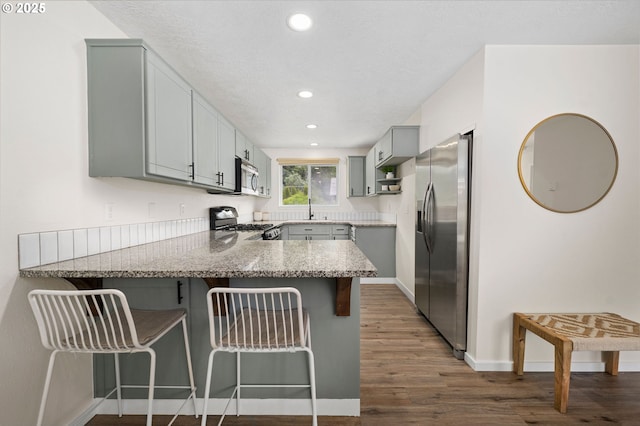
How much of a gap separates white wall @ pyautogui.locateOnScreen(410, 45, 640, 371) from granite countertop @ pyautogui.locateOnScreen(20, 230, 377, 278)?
129cm

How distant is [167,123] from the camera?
6.19 feet

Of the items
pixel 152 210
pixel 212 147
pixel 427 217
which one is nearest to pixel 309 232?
pixel 427 217

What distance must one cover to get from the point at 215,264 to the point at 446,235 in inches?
77.8

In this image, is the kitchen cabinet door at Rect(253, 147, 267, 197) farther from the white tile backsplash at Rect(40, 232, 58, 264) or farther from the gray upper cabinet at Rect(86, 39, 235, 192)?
the white tile backsplash at Rect(40, 232, 58, 264)

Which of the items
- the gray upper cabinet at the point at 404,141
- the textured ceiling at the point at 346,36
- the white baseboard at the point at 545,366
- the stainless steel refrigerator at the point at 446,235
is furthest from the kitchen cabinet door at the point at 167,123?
the white baseboard at the point at 545,366

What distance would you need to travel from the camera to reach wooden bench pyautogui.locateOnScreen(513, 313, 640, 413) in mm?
1750

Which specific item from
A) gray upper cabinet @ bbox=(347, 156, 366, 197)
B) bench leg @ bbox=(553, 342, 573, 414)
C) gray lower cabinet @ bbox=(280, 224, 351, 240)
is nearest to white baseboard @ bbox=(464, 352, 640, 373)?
bench leg @ bbox=(553, 342, 573, 414)

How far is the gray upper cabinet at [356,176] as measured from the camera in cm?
540

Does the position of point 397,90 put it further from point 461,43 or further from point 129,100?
point 129,100

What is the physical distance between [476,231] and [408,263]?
1.77m

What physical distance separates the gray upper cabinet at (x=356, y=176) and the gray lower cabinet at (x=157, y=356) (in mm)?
4081

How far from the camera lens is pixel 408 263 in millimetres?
3939

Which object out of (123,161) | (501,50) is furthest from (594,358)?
(123,161)

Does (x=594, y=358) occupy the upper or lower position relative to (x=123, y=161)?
lower
